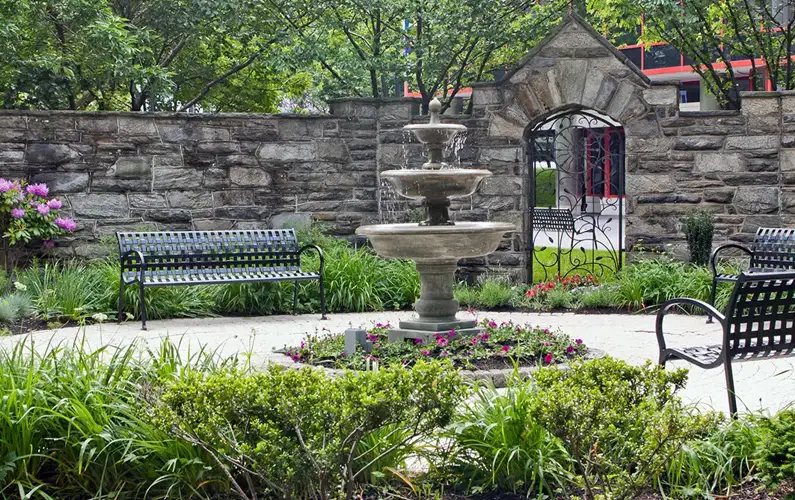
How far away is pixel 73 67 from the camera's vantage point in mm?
12727

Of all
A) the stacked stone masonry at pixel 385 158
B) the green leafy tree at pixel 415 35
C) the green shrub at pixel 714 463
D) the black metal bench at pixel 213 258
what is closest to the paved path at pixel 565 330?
the black metal bench at pixel 213 258

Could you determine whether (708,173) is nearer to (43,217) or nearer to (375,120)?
(375,120)

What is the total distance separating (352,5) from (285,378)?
9982mm

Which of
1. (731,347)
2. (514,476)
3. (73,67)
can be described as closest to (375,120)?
(73,67)

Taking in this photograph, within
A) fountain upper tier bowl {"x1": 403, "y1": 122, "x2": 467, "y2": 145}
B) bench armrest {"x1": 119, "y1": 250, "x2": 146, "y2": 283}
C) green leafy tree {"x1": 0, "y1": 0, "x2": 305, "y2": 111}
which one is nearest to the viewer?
fountain upper tier bowl {"x1": 403, "y1": 122, "x2": 467, "y2": 145}

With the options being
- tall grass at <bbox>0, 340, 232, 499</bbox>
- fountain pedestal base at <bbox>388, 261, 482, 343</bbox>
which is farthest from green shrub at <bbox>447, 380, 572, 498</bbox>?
fountain pedestal base at <bbox>388, 261, 482, 343</bbox>

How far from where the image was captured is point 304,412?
12.4ft

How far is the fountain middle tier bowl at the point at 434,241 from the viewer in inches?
290

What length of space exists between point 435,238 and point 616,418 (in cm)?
363

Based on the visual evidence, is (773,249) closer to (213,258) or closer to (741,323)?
(741,323)

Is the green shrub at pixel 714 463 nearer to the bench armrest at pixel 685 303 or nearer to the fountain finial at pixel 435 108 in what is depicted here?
the bench armrest at pixel 685 303

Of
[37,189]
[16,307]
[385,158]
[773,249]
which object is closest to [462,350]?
[773,249]

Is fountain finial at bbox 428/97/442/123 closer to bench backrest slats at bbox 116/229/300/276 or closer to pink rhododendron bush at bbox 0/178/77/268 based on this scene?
bench backrest slats at bbox 116/229/300/276

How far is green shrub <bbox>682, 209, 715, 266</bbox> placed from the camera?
1097cm
